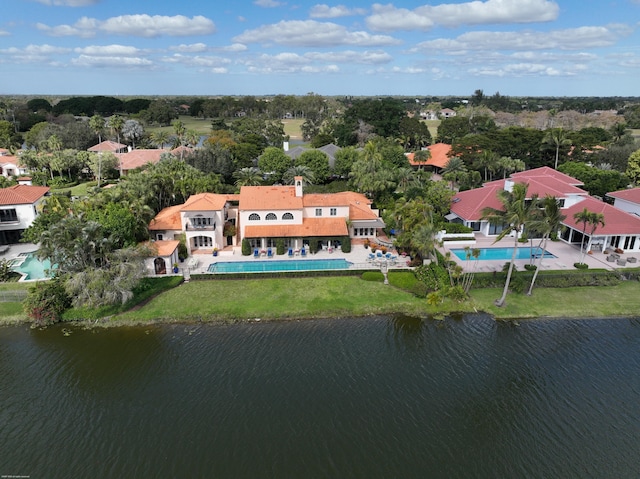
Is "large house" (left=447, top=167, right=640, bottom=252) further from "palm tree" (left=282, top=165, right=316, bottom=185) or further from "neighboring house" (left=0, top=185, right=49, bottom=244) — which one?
"neighboring house" (left=0, top=185, right=49, bottom=244)

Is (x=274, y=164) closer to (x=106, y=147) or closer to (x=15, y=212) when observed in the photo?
(x=15, y=212)

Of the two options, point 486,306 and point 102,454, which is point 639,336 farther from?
point 102,454

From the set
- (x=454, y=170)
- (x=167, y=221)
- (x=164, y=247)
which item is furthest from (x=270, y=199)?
(x=454, y=170)

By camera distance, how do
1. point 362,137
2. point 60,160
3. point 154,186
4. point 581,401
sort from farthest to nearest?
point 362,137
point 60,160
point 154,186
point 581,401

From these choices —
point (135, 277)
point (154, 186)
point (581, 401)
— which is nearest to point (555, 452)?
point (581, 401)

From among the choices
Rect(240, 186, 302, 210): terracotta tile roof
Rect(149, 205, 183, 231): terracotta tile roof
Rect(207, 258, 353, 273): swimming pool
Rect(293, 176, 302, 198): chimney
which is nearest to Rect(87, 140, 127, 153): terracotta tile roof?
Rect(149, 205, 183, 231): terracotta tile roof

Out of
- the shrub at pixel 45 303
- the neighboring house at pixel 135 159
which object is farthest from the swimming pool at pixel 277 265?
the neighboring house at pixel 135 159

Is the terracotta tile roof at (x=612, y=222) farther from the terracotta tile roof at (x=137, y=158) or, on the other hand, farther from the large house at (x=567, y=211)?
the terracotta tile roof at (x=137, y=158)
